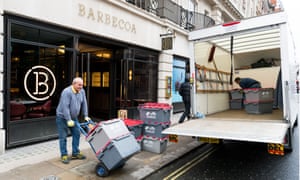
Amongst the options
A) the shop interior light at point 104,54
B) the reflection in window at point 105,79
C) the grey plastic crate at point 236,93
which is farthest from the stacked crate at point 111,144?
the grey plastic crate at point 236,93

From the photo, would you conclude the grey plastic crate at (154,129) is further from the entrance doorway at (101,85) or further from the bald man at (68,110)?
the entrance doorway at (101,85)

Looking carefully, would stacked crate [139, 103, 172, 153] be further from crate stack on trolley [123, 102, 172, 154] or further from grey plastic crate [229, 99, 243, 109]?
grey plastic crate [229, 99, 243, 109]

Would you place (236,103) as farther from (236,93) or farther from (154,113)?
(154,113)

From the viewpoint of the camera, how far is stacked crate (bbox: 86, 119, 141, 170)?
12.3 feet

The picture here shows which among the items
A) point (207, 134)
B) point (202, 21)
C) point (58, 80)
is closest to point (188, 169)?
point (207, 134)

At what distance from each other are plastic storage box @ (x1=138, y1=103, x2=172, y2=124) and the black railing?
5.75 meters

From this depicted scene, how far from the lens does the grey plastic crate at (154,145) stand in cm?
543

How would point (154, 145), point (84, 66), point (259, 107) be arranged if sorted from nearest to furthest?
point (154, 145), point (259, 107), point (84, 66)

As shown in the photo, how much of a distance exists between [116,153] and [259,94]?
596 centimetres

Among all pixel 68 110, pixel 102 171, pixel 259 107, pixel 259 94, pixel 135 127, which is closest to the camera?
pixel 102 171

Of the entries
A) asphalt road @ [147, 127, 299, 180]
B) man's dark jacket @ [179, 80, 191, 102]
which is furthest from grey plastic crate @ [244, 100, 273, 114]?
man's dark jacket @ [179, 80, 191, 102]

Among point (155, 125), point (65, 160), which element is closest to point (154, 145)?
point (155, 125)

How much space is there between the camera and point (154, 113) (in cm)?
539

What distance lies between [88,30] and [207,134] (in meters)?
5.24
